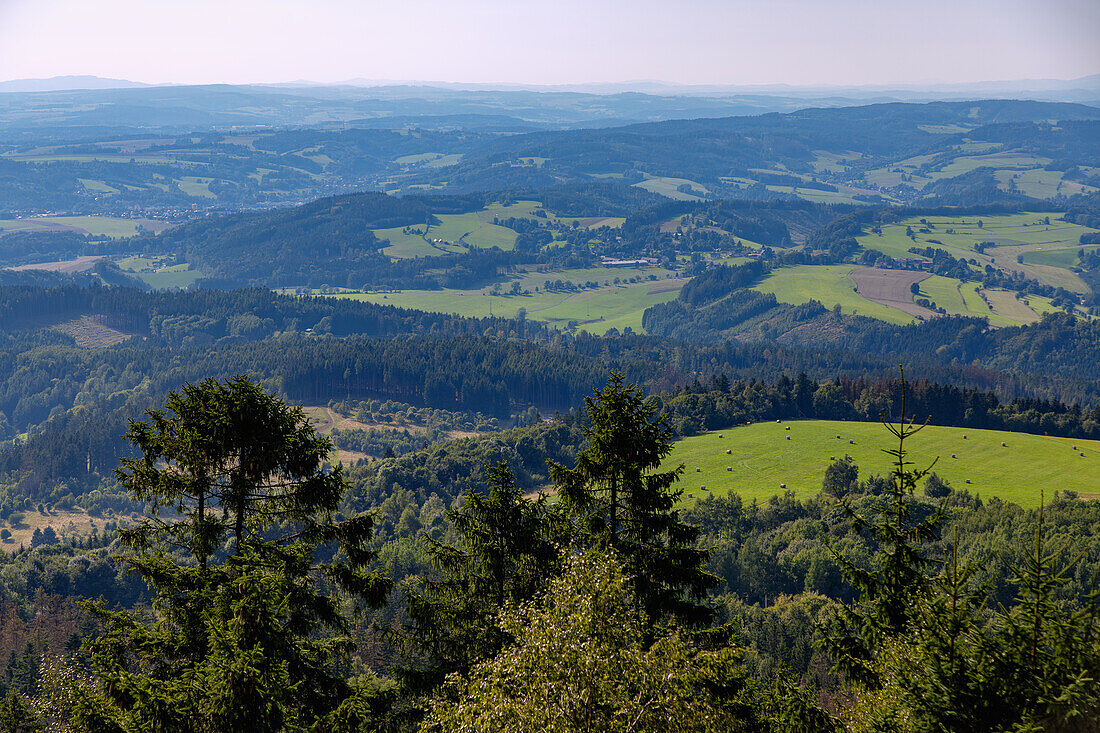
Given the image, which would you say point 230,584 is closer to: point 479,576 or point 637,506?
point 479,576

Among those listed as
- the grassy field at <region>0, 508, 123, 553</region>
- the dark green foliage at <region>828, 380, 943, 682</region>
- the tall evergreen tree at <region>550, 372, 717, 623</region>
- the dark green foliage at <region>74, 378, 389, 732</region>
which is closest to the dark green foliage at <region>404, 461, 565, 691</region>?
the tall evergreen tree at <region>550, 372, 717, 623</region>

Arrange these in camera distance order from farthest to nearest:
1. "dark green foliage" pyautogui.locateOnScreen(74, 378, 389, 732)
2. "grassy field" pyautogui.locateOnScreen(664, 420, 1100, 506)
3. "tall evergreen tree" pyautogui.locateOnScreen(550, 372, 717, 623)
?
"grassy field" pyautogui.locateOnScreen(664, 420, 1100, 506)
"tall evergreen tree" pyautogui.locateOnScreen(550, 372, 717, 623)
"dark green foliage" pyautogui.locateOnScreen(74, 378, 389, 732)

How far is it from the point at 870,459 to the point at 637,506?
124m

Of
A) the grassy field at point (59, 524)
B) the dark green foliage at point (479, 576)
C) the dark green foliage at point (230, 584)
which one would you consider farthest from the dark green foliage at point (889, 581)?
the grassy field at point (59, 524)

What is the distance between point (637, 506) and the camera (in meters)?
28.3

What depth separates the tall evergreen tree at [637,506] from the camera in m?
27.5

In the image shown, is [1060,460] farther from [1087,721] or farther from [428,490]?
[1087,721]

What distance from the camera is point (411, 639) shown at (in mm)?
27500

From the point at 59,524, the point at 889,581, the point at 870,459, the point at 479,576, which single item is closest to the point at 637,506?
the point at 479,576

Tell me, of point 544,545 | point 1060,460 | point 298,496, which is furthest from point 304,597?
point 1060,460

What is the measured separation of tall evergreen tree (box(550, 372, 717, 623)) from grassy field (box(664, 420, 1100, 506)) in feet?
341

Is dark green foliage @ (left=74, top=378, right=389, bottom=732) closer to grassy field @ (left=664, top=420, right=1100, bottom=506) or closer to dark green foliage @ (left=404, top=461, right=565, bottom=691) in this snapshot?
Result: dark green foliage @ (left=404, top=461, right=565, bottom=691)

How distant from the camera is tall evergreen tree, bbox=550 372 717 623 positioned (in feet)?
90.2

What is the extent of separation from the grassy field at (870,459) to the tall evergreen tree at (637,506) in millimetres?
103971
